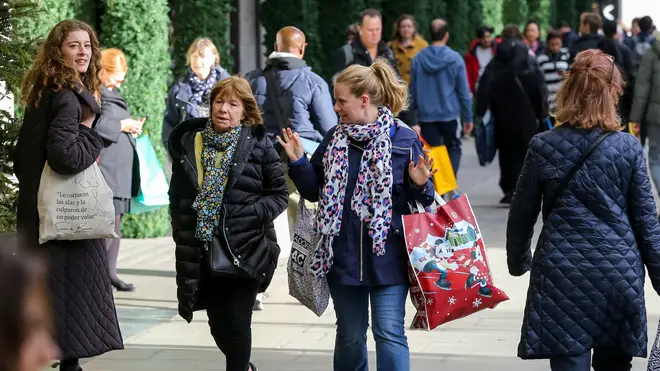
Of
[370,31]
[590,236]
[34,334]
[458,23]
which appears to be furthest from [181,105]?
[458,23]

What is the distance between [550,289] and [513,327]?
285cm

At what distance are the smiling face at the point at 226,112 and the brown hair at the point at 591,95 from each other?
5.01 ft

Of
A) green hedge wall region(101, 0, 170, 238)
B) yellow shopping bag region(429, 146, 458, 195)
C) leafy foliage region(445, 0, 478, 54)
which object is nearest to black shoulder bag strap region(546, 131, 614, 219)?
yellow shopping bag region(429, 146, 458, 195)

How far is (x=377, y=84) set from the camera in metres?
4.95

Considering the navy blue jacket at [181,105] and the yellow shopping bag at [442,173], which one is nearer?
the navy blue jacket at [181,105]

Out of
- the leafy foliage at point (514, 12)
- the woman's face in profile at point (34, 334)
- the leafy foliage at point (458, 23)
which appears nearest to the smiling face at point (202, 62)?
the woman's face in profile at point (34, 334)

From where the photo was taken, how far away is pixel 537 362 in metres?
6.54

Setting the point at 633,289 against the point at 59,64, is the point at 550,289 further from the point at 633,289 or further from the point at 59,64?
the point at 59,64

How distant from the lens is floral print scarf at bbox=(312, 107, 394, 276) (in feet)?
15.8

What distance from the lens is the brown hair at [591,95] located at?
4699mm

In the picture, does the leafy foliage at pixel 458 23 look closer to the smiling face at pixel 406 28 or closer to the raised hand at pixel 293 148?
the smiling face at pixel 406 28

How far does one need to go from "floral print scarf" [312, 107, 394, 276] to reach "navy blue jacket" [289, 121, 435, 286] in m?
0.03

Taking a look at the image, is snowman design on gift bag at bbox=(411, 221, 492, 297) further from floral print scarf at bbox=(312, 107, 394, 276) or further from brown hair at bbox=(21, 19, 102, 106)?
brown hair at bbox=(21, 19, 102, 106)

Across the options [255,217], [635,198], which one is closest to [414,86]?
[255,217]
